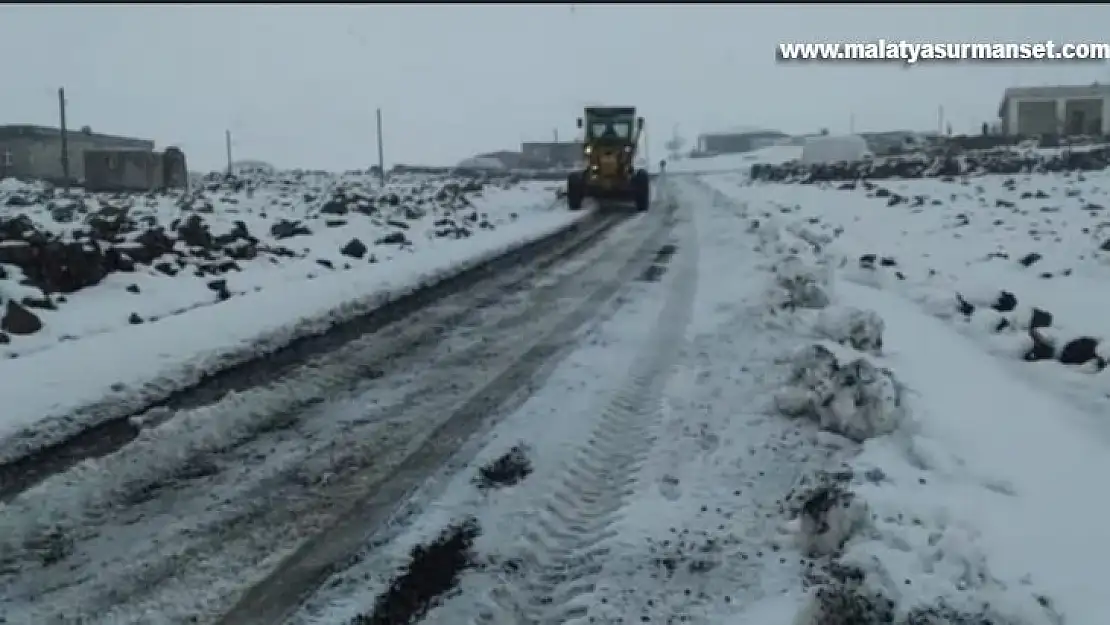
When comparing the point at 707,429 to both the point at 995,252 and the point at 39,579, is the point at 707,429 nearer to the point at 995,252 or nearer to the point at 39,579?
the point at 39,579

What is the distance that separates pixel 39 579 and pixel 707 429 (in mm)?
3507

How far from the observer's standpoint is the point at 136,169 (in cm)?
4644

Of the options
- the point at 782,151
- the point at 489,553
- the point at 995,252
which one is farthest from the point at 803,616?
the point at 782,151

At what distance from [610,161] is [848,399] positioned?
90.7 ft

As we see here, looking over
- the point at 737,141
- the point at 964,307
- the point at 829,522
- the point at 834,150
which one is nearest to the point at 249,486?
the point at 829,522

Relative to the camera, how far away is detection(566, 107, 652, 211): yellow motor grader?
32.6 meters

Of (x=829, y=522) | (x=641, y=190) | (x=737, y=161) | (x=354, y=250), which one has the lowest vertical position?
(x=829, y=522)

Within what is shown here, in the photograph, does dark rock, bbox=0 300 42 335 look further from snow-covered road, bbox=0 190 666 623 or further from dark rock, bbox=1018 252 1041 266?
dark rock, bbox=1018 252 1041 266

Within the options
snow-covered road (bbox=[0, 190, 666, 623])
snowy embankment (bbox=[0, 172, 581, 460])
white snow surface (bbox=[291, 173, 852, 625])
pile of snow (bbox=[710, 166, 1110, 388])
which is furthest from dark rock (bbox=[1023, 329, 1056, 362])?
snowy embankment (bbox=[0, 172, 581, 460])

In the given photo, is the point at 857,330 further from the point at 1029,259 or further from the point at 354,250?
the point at 354,250

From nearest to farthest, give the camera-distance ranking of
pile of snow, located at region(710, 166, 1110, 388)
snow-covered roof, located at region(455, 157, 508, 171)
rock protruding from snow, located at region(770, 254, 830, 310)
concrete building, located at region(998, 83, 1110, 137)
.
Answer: pile of snow, located at region(710, 166, 1110, 388)
rock protruding from snow, located at region(770, 254, 830, 310)
concrete building, located at region(998, 83, 1110, 137)
snow-covered roof, located at region(455, 157, 508, 171)

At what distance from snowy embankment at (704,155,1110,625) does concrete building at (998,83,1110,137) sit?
6937 centimetres

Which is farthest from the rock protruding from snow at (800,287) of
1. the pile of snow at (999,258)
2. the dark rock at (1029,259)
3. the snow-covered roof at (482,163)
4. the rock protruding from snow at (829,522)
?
the snow-covered roof at (482,163)

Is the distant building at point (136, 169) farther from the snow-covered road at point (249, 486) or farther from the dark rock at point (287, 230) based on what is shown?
the snow-covered road at point (249, 486)
